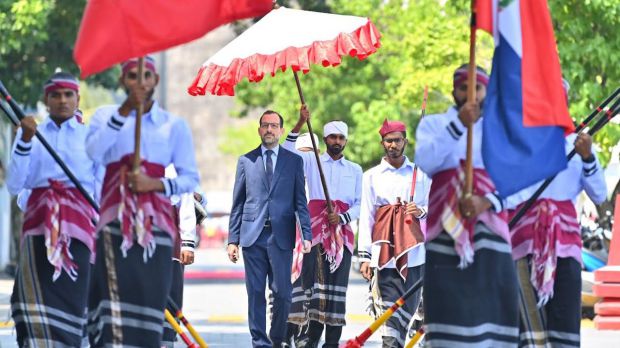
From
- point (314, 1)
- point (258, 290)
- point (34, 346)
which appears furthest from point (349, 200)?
point (314, 1)

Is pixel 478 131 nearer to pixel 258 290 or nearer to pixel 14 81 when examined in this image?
pixel 258 290

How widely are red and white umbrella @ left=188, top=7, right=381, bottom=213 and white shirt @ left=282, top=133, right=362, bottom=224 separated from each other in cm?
128

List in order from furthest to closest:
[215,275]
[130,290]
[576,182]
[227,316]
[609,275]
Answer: [215,275], [227,316], [609,275], [576,182], [130,290]

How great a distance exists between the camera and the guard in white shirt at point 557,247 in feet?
39.2

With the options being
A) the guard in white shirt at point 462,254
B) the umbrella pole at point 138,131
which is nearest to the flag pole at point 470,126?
→ the guard in white shirt at point 462,254

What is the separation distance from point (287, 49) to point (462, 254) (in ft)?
21.0

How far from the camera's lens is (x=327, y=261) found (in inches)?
681

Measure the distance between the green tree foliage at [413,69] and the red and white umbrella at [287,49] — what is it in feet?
31.0

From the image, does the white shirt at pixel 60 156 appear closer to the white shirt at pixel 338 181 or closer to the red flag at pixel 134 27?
the red flag at pixel 134 27

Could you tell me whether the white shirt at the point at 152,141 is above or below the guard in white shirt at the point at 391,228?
above

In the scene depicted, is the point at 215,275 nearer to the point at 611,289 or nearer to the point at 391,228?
the point at 611,289

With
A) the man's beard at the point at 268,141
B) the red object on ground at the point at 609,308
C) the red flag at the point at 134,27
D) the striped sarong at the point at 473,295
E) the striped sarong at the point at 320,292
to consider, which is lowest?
the red object on ground at the point at 609,308

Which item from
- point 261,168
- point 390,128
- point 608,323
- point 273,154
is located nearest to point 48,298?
point 261,168

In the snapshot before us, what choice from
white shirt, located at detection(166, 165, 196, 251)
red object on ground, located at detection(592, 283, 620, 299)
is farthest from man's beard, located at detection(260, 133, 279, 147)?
red object on ground, located at detection(592, 283, 620, 299)
